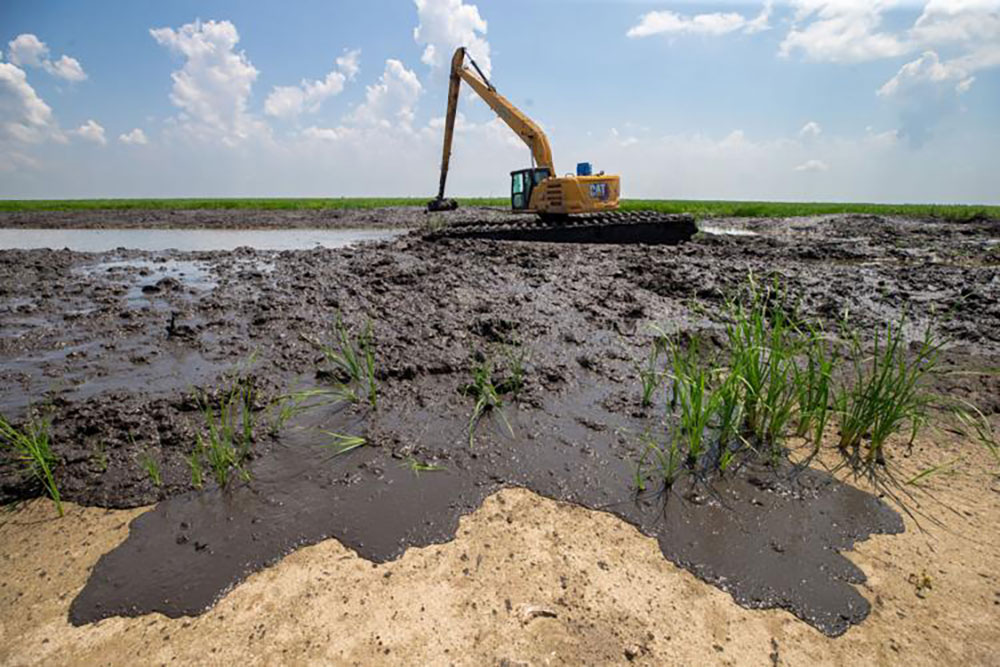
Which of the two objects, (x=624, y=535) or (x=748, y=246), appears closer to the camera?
(x=624, y=535)

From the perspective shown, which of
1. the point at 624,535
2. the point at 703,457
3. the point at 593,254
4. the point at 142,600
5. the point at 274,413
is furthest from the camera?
the point at 593,254

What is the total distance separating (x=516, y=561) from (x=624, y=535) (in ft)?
1.96

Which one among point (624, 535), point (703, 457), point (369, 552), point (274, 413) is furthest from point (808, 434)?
point (274, 413)

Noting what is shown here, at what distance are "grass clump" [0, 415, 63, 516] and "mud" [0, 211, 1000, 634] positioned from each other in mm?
82

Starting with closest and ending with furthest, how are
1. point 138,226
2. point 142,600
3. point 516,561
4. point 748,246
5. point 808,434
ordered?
1. point 142,600
2. point 516,561
3. point 808,434
4. point 748,246
5. point 138,226

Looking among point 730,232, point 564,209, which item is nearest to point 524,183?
point 564,209

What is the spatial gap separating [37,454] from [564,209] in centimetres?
1303

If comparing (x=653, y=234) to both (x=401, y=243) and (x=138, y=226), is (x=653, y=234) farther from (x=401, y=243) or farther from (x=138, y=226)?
(x=138, y=226)

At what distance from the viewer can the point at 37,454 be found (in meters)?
2.72

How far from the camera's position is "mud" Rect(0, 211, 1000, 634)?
2404 mm

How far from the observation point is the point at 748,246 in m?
12.0

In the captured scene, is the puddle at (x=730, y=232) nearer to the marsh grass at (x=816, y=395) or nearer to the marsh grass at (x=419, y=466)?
the marsh grass at (x=816, y=395)

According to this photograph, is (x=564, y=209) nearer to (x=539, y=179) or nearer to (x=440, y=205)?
(x=539, y=179)

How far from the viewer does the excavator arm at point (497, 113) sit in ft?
51.1
